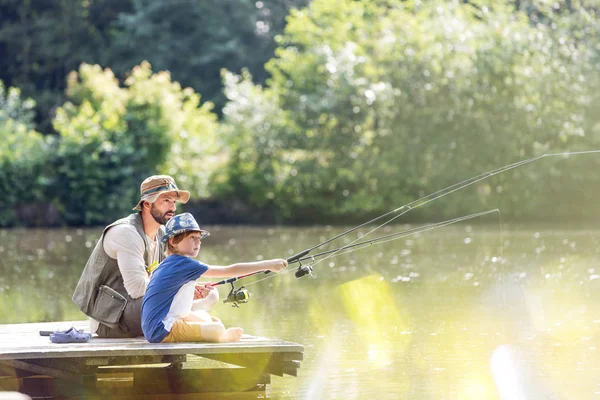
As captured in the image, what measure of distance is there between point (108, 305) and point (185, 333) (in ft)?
1.93

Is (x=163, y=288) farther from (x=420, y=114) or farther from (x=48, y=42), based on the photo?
(x=48, y=42)

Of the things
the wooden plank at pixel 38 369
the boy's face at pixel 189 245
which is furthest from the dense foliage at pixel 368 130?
the wooden plank at pixel 38 369

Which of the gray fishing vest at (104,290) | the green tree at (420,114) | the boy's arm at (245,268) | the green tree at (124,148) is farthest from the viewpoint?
the green tree at (124,148)

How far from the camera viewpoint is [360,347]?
1000cm

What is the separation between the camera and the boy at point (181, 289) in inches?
291

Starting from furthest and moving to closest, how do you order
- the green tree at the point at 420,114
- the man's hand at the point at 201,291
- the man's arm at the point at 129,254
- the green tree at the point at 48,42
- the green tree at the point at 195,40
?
the green tree at the point at 48,42
the green tree at the point at 195,40
the green tree at the point at 420,114
the man's hand at the point at 201,291
the man's arm at the point at 129,254

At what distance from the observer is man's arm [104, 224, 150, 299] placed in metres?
7.75

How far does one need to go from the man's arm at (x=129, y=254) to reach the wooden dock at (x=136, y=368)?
33cm

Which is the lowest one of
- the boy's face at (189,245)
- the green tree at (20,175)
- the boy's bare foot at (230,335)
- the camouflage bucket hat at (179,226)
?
the boy's bare foot at (230,335)

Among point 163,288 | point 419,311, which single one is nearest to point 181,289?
point 163,288

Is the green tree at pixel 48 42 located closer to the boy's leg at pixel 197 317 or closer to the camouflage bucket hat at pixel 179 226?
the boy's leg at pixel 197 317

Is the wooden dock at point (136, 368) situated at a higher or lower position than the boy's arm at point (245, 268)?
lower

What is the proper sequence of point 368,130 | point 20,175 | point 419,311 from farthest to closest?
point 368,130 < point 20,175 < point 419,311

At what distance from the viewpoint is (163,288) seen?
24.3ft
